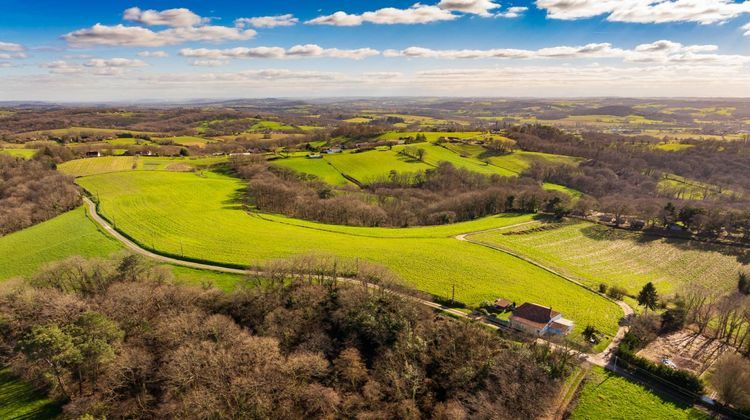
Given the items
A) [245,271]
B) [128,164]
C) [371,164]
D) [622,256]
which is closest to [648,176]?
[622,256]

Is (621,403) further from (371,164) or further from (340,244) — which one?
(371,164)

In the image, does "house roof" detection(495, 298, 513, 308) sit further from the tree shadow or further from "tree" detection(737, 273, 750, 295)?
the tree shadow

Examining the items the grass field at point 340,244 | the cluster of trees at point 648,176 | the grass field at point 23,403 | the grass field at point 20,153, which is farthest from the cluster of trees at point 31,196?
the cluster of trees at point 648,176

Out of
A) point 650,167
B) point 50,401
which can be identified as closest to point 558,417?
point 50,401

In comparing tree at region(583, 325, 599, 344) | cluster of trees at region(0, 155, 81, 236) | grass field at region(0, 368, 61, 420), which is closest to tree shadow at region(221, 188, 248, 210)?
cluster of trees at region(0, 155, 81, 236)

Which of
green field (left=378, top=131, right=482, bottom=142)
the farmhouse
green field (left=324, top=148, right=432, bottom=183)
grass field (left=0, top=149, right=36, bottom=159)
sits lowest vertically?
the farmhouse

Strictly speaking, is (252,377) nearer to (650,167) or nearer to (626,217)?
(626,217)
